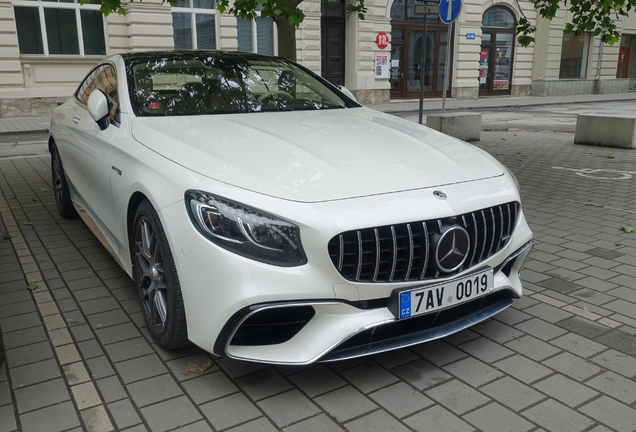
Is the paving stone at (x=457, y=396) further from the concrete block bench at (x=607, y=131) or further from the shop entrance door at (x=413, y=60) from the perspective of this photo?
the shop entrance door at (x=413, y=60)

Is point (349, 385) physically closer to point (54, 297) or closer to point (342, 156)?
point (342, 156)

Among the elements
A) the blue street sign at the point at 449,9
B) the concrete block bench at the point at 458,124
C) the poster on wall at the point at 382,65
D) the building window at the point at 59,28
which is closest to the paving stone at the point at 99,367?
the blue street sign at the point at 449,9

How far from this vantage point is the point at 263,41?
20.3 m

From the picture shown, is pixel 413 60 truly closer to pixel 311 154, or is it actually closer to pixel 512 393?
pixel 311 154

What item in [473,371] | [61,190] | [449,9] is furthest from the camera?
[449,9]

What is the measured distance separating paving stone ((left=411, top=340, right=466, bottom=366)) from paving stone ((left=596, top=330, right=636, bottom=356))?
836mm

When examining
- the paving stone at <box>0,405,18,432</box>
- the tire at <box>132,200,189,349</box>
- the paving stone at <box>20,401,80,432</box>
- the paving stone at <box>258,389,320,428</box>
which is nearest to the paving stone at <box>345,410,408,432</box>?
the paving stone at <box>258,389,320,428</box>

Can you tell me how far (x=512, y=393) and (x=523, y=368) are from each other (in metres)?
0.27

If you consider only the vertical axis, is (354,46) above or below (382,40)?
below

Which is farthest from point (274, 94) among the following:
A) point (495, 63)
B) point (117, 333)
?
point (495, 63)

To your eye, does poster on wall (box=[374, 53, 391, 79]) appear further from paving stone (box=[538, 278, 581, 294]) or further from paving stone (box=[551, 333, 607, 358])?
paving stone (box=[551, 333, 607, 358])

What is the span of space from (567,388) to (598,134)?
9465mm

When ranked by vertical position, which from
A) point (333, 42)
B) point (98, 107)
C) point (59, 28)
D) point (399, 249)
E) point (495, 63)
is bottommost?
point (399, 249)

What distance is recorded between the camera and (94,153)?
4027mm
